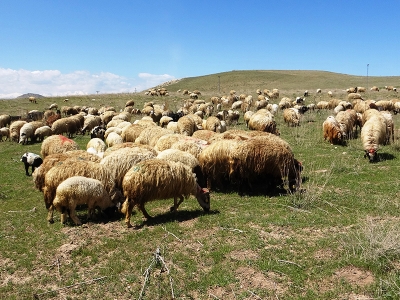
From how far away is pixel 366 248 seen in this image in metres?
5.87

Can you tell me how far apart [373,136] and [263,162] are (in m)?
6.58

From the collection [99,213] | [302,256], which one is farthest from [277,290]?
[99,213]

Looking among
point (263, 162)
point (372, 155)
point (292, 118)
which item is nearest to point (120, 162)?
point (263, 162)

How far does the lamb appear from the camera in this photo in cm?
823

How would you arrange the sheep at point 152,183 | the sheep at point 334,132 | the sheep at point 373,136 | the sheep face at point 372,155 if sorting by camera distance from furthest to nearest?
the sheep at point 334,132, the sheep at point 373,136, the sheep face at point 372,155, the sheep at point 152,183

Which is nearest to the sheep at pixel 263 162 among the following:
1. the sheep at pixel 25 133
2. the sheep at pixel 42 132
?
the sheep at pixel 42 132

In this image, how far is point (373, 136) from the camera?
13.6 m

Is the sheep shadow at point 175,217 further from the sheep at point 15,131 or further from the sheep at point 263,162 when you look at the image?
the sheep at point 15,131

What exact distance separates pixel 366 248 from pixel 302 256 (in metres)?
1.10

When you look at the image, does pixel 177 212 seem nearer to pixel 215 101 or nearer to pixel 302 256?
pixel 302 256

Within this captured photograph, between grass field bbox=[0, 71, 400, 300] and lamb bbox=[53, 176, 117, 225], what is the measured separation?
1.44 feet

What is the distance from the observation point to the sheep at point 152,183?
7930 millimetres

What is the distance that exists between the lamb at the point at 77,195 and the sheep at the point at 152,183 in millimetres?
875

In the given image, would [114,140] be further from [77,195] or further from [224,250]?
[224,250]
